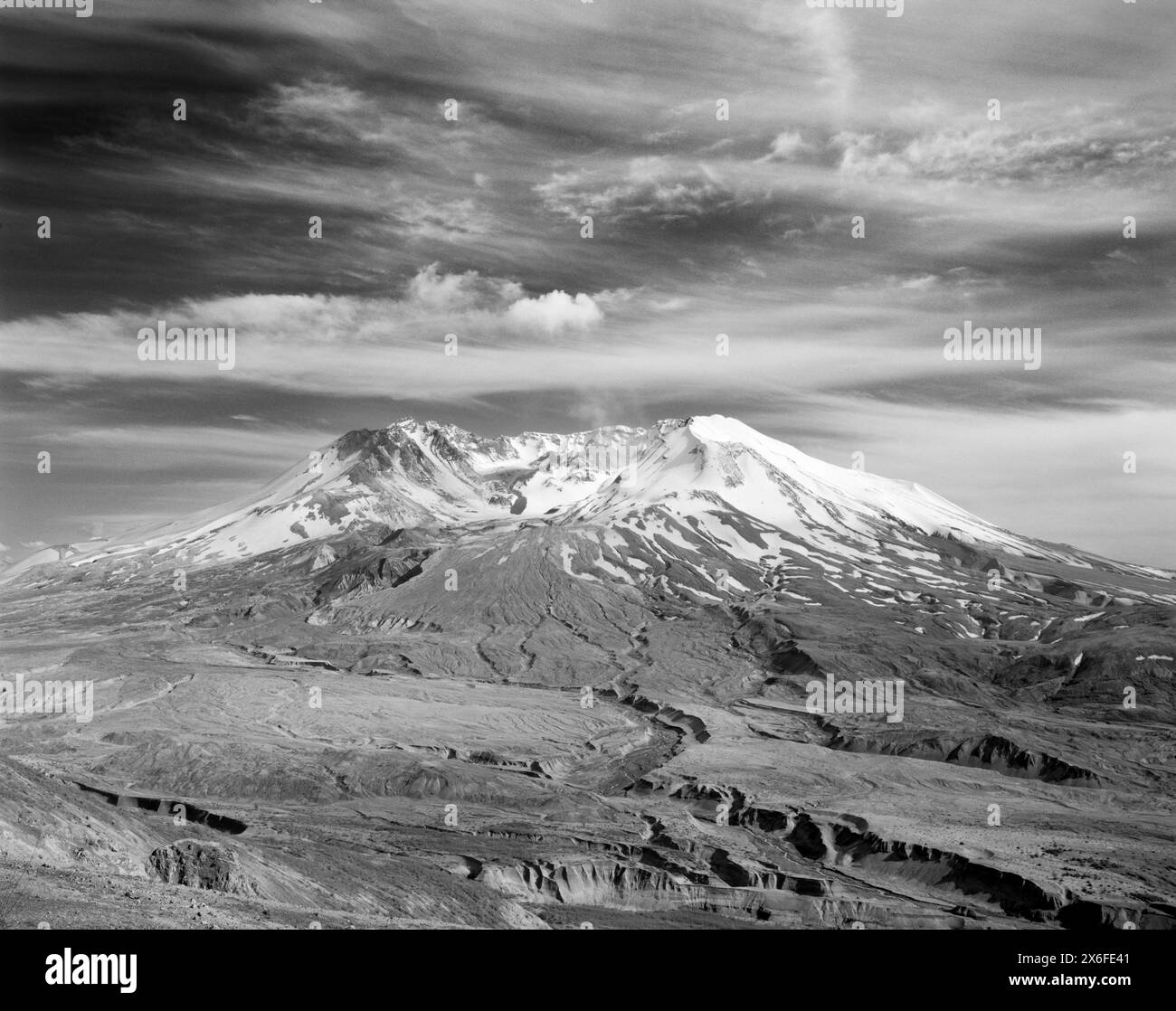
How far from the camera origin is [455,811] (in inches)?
4114

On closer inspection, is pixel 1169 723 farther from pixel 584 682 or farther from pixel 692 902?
pixel 692 902

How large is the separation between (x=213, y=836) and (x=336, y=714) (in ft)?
306

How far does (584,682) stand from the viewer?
199 meters

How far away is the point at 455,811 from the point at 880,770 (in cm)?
5417

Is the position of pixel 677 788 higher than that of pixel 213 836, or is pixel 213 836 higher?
pixel 213 836

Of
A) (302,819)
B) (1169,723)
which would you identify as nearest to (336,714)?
(302,819)

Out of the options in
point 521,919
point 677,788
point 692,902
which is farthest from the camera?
point 677,788

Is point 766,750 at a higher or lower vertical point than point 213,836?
lower

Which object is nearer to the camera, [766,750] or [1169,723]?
[766,750]
